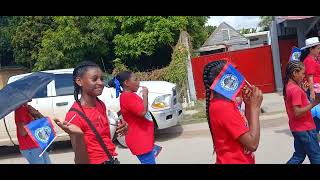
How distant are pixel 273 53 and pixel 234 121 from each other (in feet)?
44.4

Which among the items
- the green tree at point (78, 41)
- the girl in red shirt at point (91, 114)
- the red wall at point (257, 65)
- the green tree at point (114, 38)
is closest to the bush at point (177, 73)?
the green tree at point (114, 38)

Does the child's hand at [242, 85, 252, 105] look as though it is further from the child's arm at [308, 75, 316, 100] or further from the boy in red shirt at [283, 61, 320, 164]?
the child's arm at [308, 75, 316, 100]

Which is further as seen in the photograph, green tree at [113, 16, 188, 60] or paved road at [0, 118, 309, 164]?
green tree at [113, 16, 188, 60]

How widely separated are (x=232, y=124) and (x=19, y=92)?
290 centimetres

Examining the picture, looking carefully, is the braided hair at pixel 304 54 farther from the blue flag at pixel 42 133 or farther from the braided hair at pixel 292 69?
the blue flag at pixel 42 133

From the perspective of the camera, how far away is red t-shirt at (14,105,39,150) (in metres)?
5.06

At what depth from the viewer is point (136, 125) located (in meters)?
4.99

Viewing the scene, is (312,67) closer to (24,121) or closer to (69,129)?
(24,121)

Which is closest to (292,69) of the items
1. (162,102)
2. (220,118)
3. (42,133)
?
(220,118)

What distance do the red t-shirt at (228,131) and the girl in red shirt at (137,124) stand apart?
199 centimetres

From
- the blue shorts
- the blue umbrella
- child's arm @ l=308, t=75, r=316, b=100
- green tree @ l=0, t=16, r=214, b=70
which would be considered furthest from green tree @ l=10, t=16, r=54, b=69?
the blue shorts

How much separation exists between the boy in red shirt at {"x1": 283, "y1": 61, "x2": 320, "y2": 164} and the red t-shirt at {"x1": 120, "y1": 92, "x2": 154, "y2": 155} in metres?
1.57
